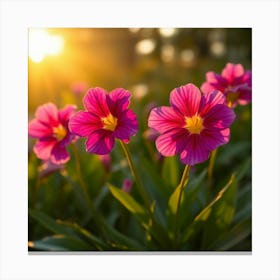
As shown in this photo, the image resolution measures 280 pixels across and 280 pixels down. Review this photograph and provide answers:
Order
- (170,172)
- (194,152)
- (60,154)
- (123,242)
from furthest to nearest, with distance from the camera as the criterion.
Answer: (170,172)
(123,242)
(60,154)
(194,152)

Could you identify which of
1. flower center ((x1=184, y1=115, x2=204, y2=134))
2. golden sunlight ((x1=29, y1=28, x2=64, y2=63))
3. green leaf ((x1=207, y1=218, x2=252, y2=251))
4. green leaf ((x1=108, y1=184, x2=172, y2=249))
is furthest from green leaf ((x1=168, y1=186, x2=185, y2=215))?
golden sunlight ((x1=29, y1=28, x2=64, y2=63))

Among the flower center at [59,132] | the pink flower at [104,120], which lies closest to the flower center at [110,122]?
the pink flower at [104,120]

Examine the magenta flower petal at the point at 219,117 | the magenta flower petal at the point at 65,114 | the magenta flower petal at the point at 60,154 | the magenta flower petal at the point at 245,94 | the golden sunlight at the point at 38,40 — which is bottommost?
the magenta flower petal at the point at 60,154

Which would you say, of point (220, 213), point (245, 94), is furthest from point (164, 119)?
point (220, 213)

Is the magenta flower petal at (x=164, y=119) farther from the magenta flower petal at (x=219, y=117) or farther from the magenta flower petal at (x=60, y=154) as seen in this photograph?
the magenta flower petal at (x=60, y=154)

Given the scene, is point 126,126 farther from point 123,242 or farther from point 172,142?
point 123,242

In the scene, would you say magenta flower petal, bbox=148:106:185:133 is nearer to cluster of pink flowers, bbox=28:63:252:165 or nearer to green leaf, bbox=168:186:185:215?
cluster of pink flowers, bbox=28:63:252:165

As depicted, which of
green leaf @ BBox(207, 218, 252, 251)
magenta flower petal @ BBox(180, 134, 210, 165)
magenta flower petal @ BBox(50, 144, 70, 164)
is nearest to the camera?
magenta flower petal @ BBox(180, 134, 210, 165)
